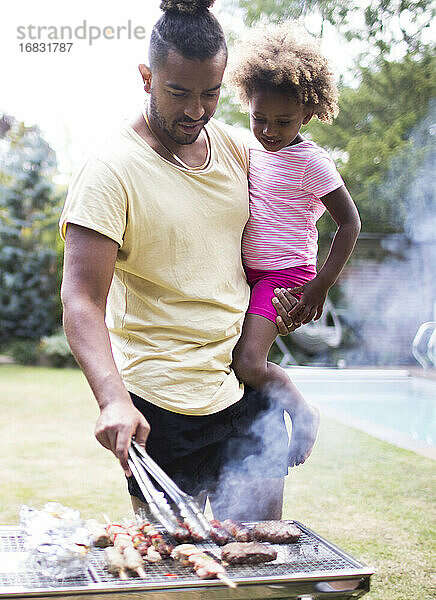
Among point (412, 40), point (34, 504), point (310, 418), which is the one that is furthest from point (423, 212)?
point (310, 418)

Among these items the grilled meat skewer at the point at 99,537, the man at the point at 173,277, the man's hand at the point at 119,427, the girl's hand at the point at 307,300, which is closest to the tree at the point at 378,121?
the girl's hand at the point at 307,300

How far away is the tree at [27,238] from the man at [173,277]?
10566mm

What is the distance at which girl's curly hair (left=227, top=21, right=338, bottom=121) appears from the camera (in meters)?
1.98

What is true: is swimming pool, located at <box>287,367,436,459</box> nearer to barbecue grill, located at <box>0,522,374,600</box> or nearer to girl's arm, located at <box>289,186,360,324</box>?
girl's arm, located at <box>289,186,360,324</box>

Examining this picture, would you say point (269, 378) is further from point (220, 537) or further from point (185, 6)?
point (185, 6)

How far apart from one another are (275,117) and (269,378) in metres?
0.73

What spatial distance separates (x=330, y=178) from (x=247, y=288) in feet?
1.27

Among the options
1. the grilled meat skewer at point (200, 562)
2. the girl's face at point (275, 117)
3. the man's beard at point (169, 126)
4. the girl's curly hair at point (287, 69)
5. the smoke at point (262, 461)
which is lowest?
the grilled meat skewer at point (200, 562)

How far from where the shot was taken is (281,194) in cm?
207

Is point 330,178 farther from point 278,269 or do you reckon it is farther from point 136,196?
point 136,196

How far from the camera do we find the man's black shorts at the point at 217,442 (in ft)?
6.37

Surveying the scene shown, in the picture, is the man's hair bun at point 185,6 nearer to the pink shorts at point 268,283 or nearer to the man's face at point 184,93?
the man's face at point 184,93

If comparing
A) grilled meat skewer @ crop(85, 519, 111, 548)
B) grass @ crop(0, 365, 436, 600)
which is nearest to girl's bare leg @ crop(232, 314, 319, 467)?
grilled meat skewer @ crop(85, 519, 111, 548)

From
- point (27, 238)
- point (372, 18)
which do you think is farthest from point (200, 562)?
point (27, 238)
